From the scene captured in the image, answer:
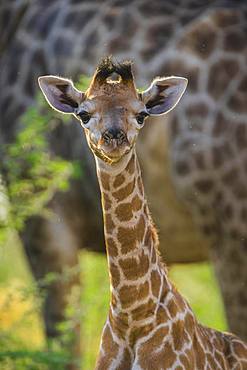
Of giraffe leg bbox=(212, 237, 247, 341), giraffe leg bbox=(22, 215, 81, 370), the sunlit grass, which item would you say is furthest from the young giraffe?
giraffe leg bbox=(22, 215, 81, 370)

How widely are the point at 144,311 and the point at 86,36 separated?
155 inches

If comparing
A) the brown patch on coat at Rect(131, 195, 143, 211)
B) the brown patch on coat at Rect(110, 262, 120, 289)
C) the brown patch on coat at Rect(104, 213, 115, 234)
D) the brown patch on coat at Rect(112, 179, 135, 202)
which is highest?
the brown patch on coat at Rect(112, 179, 135, 202)

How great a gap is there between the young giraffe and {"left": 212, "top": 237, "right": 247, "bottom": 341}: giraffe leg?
8.13 feet

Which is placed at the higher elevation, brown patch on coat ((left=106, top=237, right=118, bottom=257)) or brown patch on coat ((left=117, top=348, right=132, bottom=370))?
brown patch on coat ((left=106, top=237, right=118, bottom=257))

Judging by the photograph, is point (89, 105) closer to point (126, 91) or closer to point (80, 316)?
point (126, 91)

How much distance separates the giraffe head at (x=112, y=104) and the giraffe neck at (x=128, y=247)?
0.19 m

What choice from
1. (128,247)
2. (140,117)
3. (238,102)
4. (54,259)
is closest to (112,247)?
(128,247)

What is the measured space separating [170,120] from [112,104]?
10.5ft

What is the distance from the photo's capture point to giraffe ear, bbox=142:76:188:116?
6344 mm

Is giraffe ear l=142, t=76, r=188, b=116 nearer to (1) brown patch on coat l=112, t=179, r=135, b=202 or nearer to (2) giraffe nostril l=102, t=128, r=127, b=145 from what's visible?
(1) brown patch on coat l=112, t=179, r=135, b=202

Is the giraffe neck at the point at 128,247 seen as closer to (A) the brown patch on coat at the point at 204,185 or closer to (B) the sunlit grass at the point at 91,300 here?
(B) the sunlit grass at the point at 91,300

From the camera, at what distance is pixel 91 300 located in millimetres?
8859

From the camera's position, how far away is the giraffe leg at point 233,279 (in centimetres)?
899

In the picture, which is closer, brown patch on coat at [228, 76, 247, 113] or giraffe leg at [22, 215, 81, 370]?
brown patch on coat at [228, 76, 247, 113]
